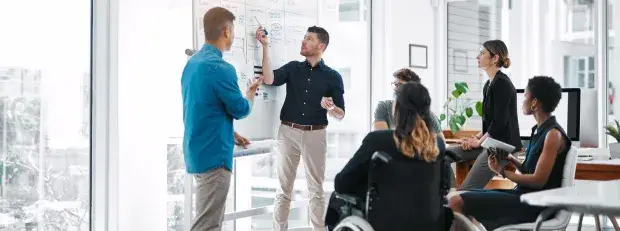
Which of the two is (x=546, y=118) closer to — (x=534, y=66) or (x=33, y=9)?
(x=33, y=9)

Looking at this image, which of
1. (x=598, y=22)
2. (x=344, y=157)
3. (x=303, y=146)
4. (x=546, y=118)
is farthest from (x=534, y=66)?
(x=546, y=118)

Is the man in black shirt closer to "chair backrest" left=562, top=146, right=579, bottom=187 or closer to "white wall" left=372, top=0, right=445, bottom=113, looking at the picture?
"chair backrest" left=562, top=146, right=579, bottom=187

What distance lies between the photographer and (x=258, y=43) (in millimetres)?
4918

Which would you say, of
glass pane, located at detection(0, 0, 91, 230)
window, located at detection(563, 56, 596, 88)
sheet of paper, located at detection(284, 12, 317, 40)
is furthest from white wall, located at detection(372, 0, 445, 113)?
glass pane, located at detection(0, 0, 91, 230)

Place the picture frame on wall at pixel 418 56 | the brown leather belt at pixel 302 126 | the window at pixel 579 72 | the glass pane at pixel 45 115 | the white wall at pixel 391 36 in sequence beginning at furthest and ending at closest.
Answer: the picture frame on wall at pixel 418 56, the white wall at pixel 391 36, the window at pixel 579 72, the brown leather belt at pixel 302 126, the glass pane at pixel 45 115

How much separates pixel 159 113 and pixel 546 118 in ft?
7.34

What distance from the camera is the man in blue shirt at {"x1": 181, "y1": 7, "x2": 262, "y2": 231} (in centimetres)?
374

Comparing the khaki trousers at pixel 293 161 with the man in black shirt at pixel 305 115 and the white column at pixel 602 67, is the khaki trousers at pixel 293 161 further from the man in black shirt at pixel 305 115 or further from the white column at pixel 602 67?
the white column at pixel 602 67

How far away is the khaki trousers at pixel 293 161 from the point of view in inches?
195

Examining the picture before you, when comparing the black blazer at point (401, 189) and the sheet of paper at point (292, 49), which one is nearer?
the black blazer at point (401, 189)

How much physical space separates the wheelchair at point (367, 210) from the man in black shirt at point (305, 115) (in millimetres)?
1663

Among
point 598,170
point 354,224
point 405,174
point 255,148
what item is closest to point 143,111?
point 255,148

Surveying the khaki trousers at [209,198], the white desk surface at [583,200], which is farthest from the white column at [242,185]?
the white desk surface at [583,200]

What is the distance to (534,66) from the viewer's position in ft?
23.5
